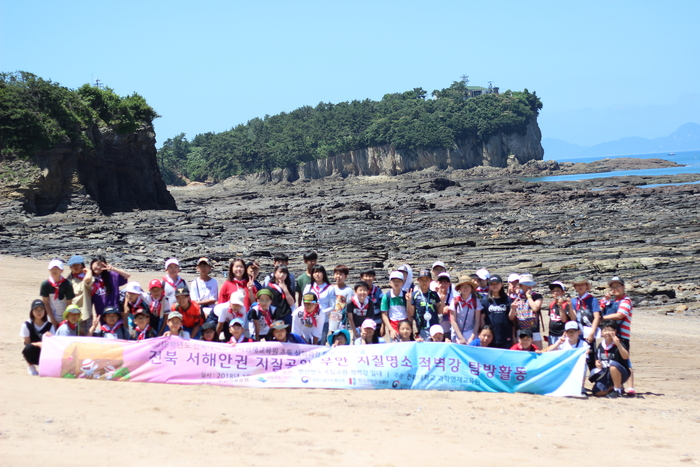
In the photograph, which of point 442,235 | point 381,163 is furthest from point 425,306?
point 381,163

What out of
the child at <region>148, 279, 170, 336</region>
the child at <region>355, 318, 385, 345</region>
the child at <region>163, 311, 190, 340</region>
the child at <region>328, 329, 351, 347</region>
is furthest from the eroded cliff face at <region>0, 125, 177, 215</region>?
the child at <region>355, 318, 385, 345</region>

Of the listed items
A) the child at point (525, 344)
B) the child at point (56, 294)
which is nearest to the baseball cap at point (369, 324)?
the child at point (525, 344)

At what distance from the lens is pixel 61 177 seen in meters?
37.9

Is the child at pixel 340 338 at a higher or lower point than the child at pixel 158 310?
lower

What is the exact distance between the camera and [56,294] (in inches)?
334

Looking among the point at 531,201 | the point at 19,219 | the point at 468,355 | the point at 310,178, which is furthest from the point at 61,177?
the point at 310,178

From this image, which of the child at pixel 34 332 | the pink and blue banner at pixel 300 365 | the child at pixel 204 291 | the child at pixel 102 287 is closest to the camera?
the pink and blue banner at pixel 300 365

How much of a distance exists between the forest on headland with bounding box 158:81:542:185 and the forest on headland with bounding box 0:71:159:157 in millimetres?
50412

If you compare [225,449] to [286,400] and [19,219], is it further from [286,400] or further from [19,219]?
[19,219]

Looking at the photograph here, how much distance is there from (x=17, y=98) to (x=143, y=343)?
110 feet

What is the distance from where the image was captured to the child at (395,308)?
28.4 ft

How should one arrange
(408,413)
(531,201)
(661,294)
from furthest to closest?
(531,201)
(661,294)
(408,413)

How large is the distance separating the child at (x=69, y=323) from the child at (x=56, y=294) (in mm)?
275

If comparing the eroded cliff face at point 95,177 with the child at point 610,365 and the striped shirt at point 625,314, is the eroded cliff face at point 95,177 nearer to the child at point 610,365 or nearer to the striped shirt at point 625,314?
the child at point 610,365
